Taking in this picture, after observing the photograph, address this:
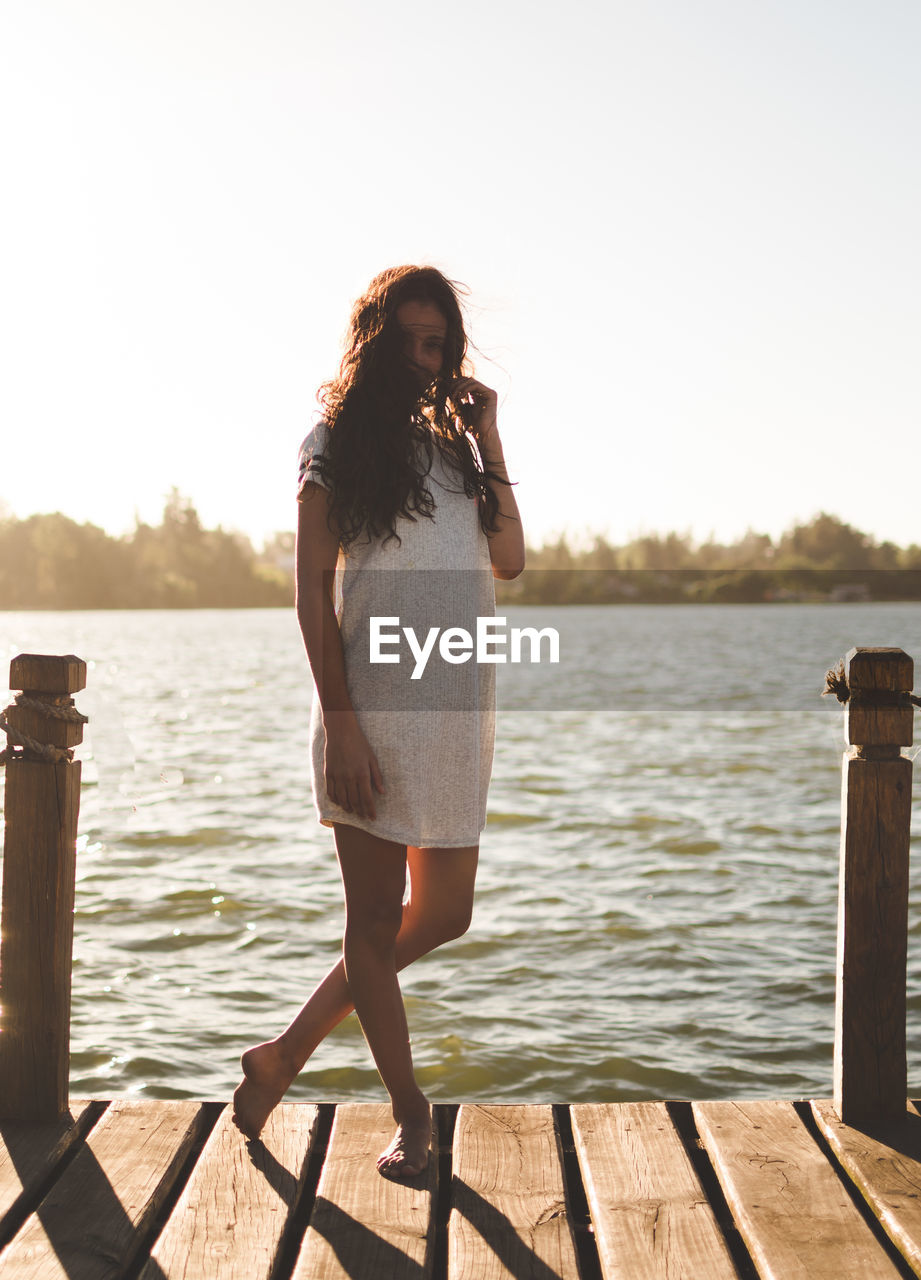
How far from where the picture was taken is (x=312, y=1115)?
2.89 meters

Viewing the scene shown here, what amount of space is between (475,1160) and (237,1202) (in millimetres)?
520

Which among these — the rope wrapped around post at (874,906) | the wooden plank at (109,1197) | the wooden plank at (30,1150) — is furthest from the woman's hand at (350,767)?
the rope wrapped around post at (874,906)

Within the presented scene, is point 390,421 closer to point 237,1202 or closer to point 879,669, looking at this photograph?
point 879,669

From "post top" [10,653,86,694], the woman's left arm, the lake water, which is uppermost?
the woman's left arm

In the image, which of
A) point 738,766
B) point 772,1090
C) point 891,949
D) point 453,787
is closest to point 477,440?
point 453,787

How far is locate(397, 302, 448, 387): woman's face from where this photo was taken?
255 centimetres

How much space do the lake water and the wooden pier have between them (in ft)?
1.92

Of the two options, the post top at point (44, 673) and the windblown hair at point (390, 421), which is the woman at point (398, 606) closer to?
the windblown hair at point (390, 421)

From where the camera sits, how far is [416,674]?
248 centimetres

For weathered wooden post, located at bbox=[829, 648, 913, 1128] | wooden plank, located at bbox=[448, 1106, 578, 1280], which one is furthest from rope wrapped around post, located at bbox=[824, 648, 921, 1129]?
wooden plank, located at bbox=[448, 1106, 578, 1280]

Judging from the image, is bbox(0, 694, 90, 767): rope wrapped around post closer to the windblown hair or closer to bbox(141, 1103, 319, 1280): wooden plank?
the windblown hair

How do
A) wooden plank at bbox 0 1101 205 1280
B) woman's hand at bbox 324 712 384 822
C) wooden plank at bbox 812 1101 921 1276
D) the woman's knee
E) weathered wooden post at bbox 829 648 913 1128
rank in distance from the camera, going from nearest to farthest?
wooden plank at bbox 0 1101 205 1280 → wooden plank at bbox 812 1101 921 1276 → woman's hand at bbox 324 712 384 822 → the woman's knee → weathered wooden post at bbox 829 648 913 1128

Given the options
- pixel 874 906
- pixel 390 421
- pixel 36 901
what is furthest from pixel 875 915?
pixel 36 901

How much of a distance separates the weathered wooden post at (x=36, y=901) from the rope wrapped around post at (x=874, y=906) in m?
1.78
